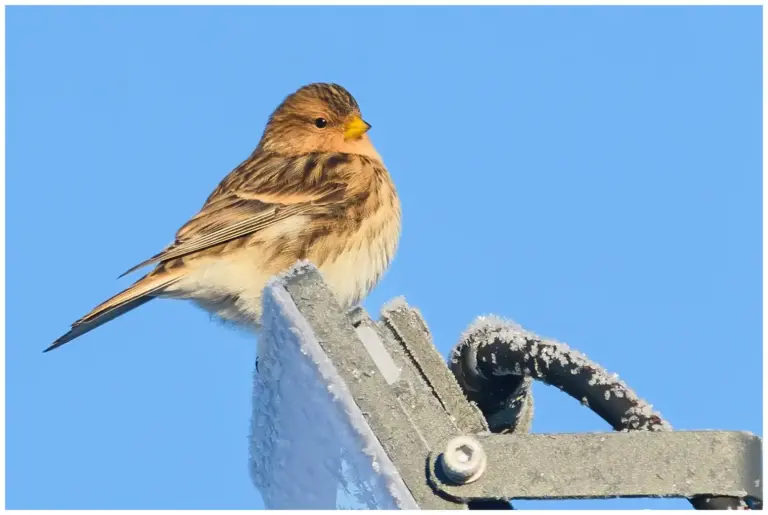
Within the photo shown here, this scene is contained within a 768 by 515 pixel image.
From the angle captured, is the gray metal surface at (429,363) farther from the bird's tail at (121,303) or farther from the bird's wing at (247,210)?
the bird's wing at (247,210)

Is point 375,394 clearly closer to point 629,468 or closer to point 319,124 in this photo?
point 629,468

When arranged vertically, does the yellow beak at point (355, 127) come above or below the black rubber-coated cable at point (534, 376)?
above

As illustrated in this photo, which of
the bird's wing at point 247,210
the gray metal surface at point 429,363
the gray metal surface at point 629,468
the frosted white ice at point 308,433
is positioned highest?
the bird's wing at point 247,210

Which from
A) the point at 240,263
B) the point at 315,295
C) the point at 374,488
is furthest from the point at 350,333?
the point at 240,263

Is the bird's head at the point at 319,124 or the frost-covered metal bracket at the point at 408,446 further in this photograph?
the bird's head at the point at 319,124

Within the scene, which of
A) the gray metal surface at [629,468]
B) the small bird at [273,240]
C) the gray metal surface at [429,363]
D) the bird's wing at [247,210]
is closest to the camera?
the gray metal surface at [629,468]

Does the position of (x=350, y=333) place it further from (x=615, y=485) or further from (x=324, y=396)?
(x=615, y=485)

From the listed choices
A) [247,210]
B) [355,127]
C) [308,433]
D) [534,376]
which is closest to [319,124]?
[355,127]

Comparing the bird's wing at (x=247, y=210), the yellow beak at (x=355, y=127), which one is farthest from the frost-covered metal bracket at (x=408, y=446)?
the yellow beak at (x=355, y=127)
